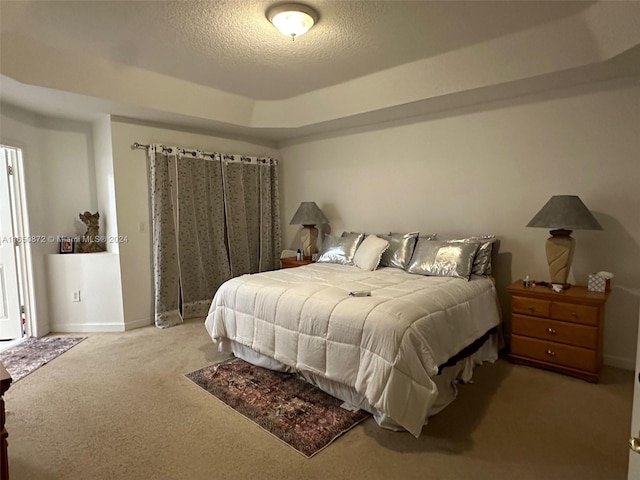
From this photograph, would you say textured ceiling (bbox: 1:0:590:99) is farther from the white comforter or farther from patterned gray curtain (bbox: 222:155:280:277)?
the white comforter

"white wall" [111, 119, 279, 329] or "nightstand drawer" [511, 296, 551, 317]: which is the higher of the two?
"white wall" [111, 119, 279, 329]

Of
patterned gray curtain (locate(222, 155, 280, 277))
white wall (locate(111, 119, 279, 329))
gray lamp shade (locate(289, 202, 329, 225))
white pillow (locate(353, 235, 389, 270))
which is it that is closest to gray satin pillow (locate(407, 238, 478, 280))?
white pillow (locate(353, 235, 389, 270))

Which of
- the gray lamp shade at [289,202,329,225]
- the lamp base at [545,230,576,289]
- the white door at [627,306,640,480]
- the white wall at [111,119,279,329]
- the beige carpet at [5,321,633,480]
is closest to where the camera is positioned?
the white door at [627,306,640,480]

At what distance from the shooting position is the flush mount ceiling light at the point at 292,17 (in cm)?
225

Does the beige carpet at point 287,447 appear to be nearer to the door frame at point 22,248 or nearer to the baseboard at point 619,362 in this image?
the baseboard at point 619,362

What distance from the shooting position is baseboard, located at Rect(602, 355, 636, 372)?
2852 mm

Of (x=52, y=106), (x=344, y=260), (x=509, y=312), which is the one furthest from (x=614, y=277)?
(x=52, y=106)

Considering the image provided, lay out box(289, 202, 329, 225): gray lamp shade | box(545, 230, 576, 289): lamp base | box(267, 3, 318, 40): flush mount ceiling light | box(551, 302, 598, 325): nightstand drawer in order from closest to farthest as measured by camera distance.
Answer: box(267, 3, 318, 40): flush mount ceiling light, box(551, 302, 598, 325): nightstand drawer, box(545, 230, 576, 289): lamp base, box(289, 202, 329, 225): gray lamp shade

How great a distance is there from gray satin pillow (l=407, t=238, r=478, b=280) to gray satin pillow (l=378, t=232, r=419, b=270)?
5.8 inches

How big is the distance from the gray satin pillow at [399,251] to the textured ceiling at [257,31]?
1.67 m

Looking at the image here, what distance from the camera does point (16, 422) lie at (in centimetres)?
226

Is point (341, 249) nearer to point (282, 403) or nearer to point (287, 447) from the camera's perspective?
point (282, 403)

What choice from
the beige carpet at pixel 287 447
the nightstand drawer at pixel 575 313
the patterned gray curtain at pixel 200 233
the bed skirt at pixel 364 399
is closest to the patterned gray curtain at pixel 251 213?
the patterned gray curtain at pixel 200 233

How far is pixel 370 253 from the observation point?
368 cm
